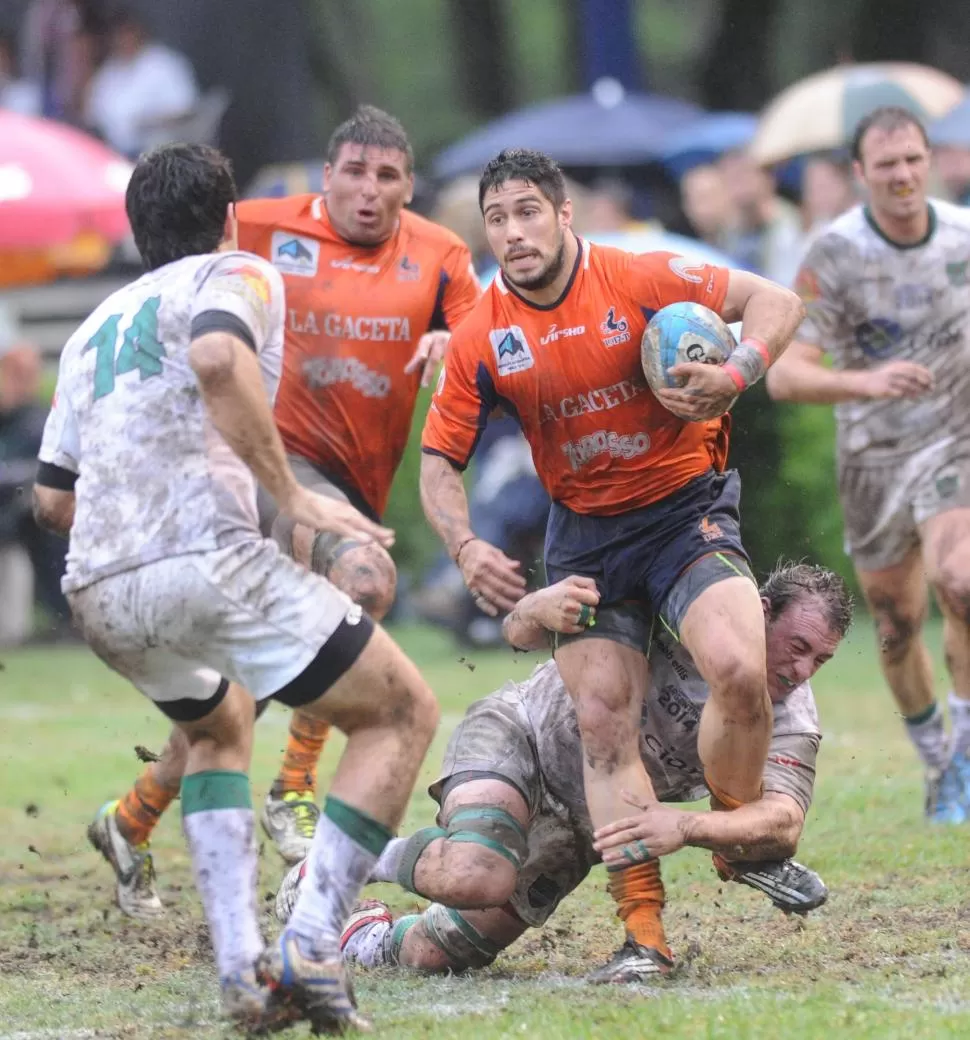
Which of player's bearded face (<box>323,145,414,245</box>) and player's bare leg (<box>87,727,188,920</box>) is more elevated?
player's bearded face (<box>323,145,414,245</box>)

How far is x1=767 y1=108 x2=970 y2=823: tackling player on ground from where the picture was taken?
8.30m

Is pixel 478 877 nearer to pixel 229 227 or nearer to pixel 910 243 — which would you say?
pixel 229 227

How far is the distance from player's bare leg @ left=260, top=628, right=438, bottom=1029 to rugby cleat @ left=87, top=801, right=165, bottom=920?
2.12 m

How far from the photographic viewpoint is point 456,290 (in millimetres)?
7879

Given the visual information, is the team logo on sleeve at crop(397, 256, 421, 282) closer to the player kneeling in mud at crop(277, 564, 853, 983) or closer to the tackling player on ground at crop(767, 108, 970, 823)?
the tackling player on ground at crop(767, 108, 970, 823)

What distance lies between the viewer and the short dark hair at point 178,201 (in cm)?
533

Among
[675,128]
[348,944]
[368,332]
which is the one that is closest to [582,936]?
[348,944]

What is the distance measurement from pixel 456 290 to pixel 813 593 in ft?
7.70

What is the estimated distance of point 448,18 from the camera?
25.6 meters

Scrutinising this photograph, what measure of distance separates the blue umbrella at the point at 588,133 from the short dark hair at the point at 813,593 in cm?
1096

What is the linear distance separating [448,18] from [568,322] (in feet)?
66.5

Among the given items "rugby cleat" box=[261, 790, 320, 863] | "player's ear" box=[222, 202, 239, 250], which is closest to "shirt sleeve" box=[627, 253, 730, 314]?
"player's ear" box=[222, 202, 239, 250]

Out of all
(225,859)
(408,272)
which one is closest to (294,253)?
(408,272)

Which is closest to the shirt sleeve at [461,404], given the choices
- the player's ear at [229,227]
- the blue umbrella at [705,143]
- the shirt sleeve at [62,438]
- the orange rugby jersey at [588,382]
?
the orange rugby jersey at [588,382]
